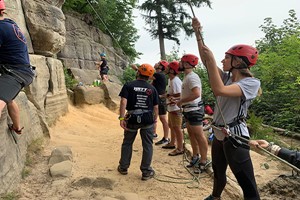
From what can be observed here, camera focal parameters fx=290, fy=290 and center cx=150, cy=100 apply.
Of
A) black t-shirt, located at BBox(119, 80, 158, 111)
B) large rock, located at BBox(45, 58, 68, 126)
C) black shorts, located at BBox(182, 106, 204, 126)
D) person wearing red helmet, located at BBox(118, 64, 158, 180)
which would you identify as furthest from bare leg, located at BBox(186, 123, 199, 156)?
large rock, located at BBox(45, 58, 68, 126)

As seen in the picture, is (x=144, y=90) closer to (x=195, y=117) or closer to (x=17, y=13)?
(x=195, y=117)

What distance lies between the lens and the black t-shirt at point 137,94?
4801 millimetres

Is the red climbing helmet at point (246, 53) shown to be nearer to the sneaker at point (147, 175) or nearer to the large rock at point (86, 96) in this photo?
the sneaker at point (147, 175)

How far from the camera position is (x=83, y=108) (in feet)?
35.3

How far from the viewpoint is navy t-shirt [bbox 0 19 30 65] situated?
3654mm

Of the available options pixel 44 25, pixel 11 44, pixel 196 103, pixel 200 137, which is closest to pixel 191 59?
pixel 196 103

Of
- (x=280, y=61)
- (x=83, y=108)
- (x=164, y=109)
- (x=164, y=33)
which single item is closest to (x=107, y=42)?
(x=164, y=33)

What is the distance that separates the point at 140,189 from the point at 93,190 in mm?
724

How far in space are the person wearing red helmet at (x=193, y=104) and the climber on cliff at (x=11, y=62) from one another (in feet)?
8.23

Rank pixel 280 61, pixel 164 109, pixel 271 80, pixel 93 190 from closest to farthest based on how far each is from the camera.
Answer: pixel 93 190 → pixel 164 109 → pixel 280 61 → pixel 271 80

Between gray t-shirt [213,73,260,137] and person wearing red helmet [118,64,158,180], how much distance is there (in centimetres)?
176

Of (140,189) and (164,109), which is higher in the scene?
(164,109)

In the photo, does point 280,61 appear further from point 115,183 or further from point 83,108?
point 115,183

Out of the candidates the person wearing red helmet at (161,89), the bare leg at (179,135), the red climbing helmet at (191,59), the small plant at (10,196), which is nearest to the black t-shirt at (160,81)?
the person wearing red helmet at (161,89)
